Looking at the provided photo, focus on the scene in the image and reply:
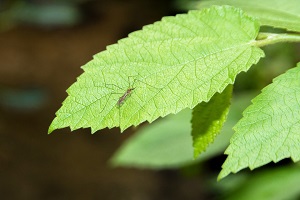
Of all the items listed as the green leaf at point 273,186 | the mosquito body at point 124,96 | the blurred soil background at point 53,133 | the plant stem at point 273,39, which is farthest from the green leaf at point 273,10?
the blurred soil background at point 53,133

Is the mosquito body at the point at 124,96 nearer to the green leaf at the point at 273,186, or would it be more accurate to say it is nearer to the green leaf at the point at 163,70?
the green leaf at the point at 163,70

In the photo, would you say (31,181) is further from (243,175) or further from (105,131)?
(243,175)

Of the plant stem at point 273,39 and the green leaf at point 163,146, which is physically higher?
the plant stem at point 273,39

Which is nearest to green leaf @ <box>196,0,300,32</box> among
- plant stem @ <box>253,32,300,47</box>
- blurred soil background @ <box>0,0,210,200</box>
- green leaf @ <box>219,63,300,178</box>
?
plant stem @ <box>253,32,300,47</box>

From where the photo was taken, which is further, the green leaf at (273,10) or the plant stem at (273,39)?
the green leaf at (273,10)

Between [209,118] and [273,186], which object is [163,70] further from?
[273,186]

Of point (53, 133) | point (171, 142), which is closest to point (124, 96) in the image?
point (171, 142)
